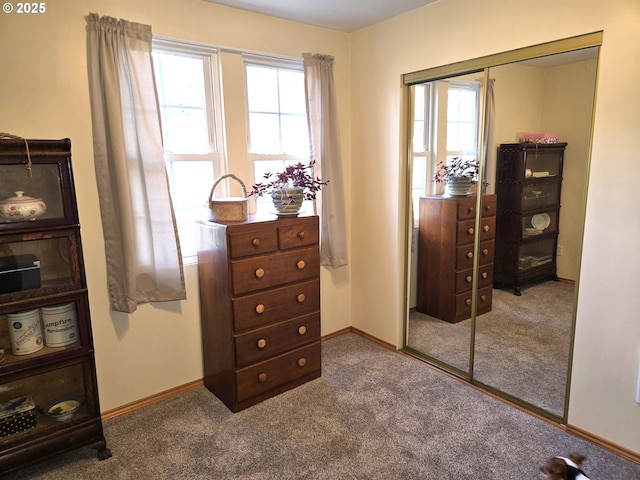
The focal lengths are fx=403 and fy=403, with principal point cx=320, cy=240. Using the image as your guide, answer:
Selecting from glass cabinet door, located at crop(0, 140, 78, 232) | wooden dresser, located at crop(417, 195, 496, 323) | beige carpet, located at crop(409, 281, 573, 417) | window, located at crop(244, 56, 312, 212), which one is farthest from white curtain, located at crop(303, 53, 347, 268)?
glass cabinet door, located at crop(0, 140, 78, 232)

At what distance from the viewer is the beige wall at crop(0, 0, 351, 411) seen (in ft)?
6.47

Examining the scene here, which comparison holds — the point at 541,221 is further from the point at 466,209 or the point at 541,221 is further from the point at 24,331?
the point at 24,331

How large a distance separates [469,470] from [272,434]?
102cm

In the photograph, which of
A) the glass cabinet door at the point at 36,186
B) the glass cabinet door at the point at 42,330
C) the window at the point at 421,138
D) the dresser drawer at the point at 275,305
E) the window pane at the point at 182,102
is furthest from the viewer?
the window at the point at 421,138

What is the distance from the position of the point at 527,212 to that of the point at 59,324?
262cm

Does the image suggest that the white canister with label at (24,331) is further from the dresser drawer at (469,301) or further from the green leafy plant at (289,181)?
the dresser drawer at (469,301)

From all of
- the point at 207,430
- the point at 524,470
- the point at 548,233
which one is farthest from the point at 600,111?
the point at 207,430

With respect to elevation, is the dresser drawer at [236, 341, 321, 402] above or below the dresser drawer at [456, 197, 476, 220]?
below

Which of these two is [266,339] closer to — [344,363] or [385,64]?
[344,363]

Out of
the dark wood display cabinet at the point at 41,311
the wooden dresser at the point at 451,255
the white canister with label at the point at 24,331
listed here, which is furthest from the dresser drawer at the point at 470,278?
the white canister with label at the point at 24,331

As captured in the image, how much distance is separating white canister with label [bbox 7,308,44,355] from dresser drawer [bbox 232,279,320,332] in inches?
37.4

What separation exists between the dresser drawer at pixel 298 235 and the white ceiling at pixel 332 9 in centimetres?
138

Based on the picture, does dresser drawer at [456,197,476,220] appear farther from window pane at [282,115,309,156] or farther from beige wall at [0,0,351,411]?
beige wall at [0,0,351,411]

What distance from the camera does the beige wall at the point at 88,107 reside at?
1.97 metres
